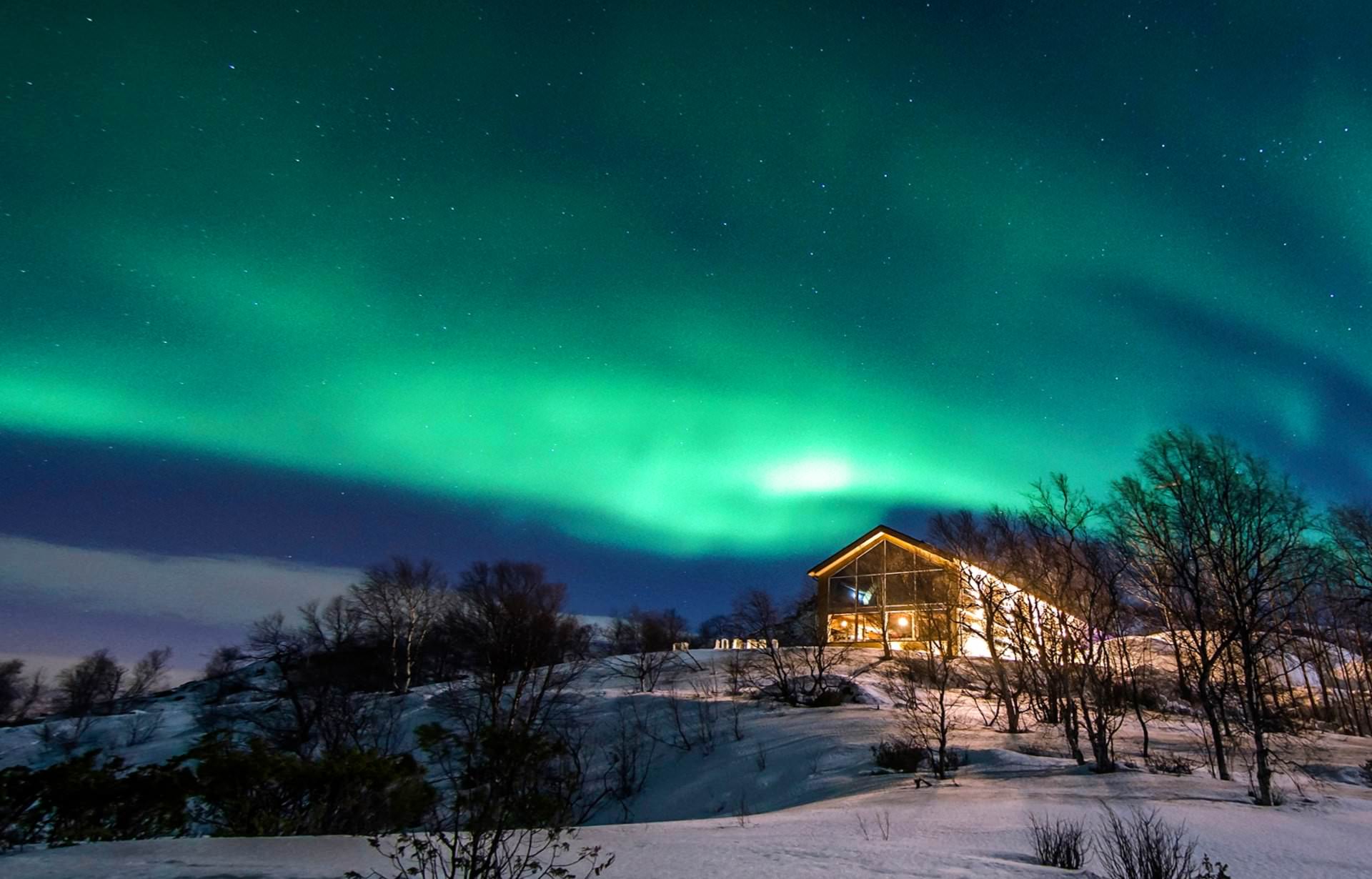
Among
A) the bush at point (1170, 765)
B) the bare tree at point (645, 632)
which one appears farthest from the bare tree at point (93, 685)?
the bush at point (1170, 765)

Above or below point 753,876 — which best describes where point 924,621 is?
above

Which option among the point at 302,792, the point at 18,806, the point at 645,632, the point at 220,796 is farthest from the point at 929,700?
the point at 645,632

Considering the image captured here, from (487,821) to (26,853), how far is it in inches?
169

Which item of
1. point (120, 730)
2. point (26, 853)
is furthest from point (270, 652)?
point (26, 853)

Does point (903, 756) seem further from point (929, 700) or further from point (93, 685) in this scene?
point (93, 685)

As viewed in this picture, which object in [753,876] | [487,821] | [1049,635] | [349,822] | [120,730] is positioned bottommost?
[120,730]

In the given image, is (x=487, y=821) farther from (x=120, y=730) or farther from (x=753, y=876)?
(x=120, y=730)

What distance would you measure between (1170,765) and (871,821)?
9224 millimetres

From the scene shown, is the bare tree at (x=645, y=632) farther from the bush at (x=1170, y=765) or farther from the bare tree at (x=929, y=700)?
the bush at (x=1170, y=765)

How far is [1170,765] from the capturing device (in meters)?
14.4

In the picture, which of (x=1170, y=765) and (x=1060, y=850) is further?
(x=1170, y=765)

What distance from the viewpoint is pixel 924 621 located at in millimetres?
31797

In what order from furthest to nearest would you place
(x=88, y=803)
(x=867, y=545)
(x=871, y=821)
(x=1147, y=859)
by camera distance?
(x=867, y=545), (x=871, y=821), (x=88, y=803), (x=1147, y=859)

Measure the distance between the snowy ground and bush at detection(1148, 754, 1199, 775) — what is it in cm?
37
